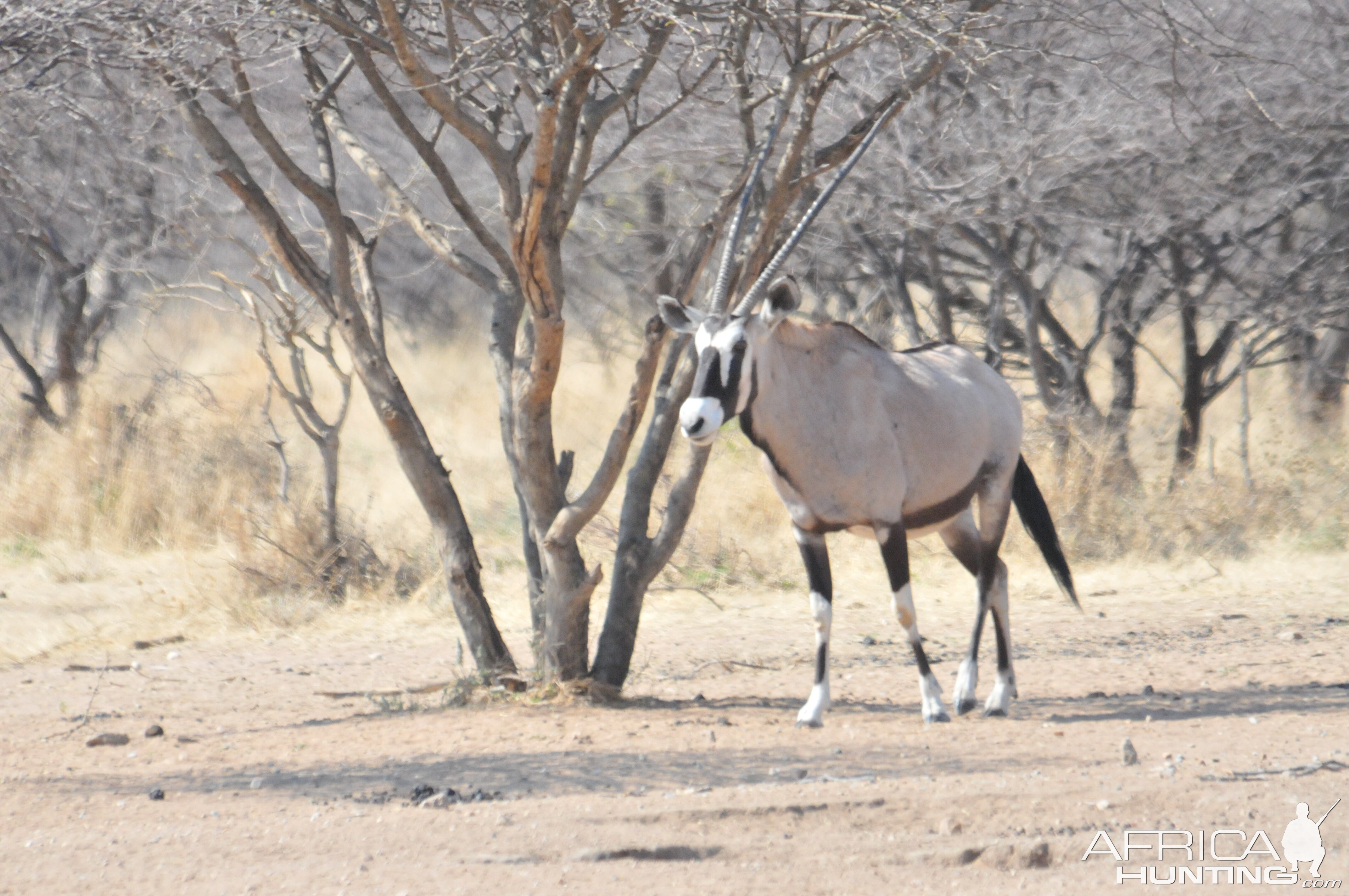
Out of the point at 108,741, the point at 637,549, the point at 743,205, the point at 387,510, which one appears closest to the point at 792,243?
the point at 743,205

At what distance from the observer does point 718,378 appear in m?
5.21

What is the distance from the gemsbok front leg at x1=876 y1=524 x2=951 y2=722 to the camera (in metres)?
5.58

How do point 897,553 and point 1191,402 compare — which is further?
point 1191,402

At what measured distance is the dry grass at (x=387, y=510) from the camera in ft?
31.7

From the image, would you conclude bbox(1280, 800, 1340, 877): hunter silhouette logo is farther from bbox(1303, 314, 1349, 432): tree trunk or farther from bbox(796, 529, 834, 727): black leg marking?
bbox(1303, 314, 1349, 432): tree trunk

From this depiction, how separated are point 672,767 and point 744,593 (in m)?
4.91

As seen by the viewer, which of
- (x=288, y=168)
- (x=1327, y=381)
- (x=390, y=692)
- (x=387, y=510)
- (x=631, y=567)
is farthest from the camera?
(x=1327, y=381)

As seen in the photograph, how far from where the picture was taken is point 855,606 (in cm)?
928

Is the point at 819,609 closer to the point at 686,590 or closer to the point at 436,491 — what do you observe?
the point at 436,491

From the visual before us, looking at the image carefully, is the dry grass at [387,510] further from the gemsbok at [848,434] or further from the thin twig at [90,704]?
the gemsbok at [848,434]

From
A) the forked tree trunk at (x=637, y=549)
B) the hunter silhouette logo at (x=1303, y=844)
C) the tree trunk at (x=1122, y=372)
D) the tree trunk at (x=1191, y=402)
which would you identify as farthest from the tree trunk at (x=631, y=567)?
the tree trunk at (x=1191, y=402)

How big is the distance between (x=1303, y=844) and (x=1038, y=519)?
3.19m

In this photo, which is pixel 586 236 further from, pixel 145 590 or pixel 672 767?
pixel 672 767
